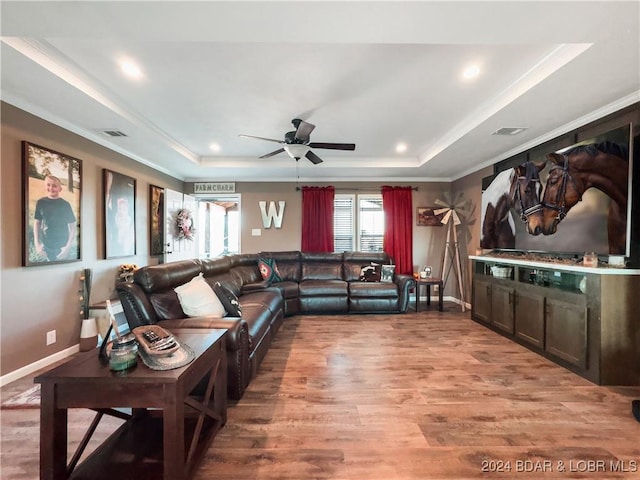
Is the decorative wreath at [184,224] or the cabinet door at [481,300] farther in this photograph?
the decorative wreath at [184,224]

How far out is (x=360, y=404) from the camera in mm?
2197

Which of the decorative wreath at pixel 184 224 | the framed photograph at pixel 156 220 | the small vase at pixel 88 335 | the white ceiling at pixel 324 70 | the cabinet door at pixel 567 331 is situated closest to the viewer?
the white ceiling at pixel 324 70

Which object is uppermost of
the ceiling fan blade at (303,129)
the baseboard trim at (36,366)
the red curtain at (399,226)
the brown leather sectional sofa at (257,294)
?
the ceiling fan blade at (303,129)

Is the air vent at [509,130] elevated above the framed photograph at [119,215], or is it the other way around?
the air vent at [509,130]

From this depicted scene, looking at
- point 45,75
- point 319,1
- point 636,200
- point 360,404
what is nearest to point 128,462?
point 360,404

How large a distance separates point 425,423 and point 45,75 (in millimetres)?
3840

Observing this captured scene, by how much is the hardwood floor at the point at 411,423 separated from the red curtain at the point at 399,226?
9.37 feet

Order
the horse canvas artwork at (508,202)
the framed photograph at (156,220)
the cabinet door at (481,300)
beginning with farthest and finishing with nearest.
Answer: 1. the framed photograph at (156,220)
2. the cabinet door at (481,300)
3. the horse canvas artwork at (508,202)

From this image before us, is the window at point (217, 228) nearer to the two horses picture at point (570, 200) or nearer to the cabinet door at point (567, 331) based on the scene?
the two horses picture at point (570, 200)

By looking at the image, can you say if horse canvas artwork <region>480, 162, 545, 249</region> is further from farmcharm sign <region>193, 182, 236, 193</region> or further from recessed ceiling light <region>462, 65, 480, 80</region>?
farmcharm sign <region>193, 182, 236, 193</region>

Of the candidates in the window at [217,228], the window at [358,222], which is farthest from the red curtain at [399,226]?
the window at [217,228]

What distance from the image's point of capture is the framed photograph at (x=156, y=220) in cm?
474

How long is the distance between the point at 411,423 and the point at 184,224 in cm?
499

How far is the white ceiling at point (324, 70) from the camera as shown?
1.60 meters
